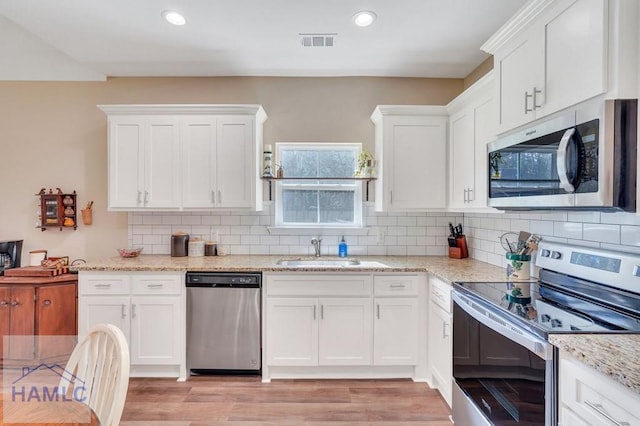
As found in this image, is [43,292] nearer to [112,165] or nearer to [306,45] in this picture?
[112,165]

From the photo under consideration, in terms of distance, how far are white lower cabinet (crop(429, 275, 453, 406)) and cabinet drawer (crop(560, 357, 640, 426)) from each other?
1.11 metres

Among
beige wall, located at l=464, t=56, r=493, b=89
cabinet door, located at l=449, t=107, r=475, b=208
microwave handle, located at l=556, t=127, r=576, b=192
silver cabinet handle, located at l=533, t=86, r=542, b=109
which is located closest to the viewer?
microwave handle, located at l=556, t=127, r=576, b=192

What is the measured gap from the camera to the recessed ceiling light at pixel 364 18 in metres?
2.38

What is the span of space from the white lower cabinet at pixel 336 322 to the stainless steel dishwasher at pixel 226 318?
0.34 ft

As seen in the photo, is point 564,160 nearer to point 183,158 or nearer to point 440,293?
point 440,293

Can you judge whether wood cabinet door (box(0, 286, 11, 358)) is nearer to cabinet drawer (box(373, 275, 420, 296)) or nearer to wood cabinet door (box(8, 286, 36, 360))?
wood cabinet door (box(8, 286, 36, 360))

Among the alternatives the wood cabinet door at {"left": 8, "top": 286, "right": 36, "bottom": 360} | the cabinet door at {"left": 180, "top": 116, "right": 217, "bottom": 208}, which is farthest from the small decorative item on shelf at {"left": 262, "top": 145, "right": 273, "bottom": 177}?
the wood cabinet door at {"left": 8, "top": 286, "right": 36, "bottom": 360}

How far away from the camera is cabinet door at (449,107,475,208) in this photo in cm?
266

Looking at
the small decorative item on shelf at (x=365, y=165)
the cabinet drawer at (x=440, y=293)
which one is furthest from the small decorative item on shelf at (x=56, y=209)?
the cabinet drawer at (x=440, y=293)

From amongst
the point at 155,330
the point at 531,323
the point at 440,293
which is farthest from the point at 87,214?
the point at 531,323

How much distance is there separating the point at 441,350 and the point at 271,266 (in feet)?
4.74

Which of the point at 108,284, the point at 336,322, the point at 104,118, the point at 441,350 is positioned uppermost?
the point at 104,118

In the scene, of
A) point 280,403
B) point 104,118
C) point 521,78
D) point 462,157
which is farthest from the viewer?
point 104,118

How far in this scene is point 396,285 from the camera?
2711 mm
